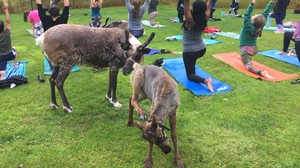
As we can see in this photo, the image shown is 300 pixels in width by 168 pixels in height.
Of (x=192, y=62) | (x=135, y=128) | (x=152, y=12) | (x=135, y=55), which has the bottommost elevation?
(x=135, y=128)

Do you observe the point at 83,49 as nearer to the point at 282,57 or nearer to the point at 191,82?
the point at 191,82

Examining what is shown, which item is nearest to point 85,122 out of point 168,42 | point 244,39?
point 244,39

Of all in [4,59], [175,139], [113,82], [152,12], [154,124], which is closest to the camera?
[154,124]

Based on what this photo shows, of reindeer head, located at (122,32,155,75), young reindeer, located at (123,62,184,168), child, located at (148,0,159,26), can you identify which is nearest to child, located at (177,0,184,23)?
child, located at (148,0,159,26)

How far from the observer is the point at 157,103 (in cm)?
350

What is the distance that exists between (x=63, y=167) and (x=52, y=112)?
6.11ft

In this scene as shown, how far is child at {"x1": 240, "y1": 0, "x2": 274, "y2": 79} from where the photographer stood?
7.30 meters

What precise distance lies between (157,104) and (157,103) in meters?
0.02

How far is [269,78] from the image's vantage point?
7066 millimetres

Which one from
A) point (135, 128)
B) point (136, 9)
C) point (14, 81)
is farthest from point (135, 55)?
point (136, 9)

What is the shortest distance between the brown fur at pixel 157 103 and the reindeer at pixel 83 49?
879 millimetres

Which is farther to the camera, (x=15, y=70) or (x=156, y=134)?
(x=15, y=70)

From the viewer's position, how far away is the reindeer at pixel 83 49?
5066mm

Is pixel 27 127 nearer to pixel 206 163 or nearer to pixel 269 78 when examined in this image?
pixel 206 163
